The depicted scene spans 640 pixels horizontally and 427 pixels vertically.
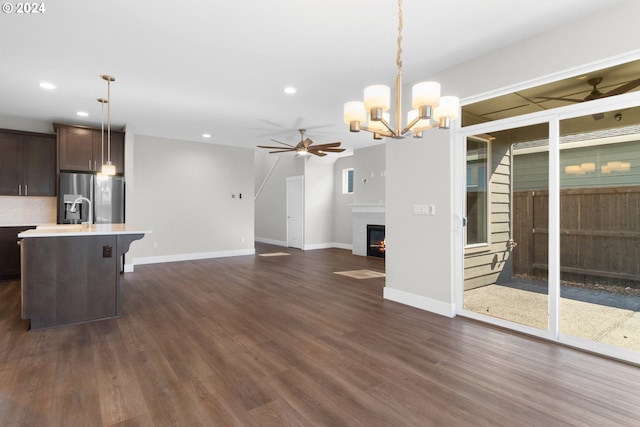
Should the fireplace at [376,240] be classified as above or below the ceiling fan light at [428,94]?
below

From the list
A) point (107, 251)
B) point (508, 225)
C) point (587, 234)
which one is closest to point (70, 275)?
point (107, 251)

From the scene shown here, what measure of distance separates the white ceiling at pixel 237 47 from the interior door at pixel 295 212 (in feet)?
15.1

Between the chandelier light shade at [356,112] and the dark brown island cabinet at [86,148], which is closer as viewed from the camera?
the chandelier light shade at [356,112]

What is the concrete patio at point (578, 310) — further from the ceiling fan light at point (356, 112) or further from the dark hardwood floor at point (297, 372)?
the ceiling fan light at point (356, 112)

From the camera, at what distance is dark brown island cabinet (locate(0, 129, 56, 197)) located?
5344 mm

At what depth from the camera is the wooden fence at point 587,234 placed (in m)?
2.64

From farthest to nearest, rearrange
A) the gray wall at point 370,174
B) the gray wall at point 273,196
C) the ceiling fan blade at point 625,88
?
the gray wall at point 273,196, the gray wall at point 370,174, the ceiling fan blade at point 625,88

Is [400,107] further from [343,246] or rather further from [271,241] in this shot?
[271,241]

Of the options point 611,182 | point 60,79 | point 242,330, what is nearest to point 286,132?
point 60,79

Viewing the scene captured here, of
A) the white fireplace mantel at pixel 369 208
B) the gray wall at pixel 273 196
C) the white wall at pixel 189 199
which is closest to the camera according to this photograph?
the white wall at pixel 189 199

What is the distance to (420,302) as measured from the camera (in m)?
3.91

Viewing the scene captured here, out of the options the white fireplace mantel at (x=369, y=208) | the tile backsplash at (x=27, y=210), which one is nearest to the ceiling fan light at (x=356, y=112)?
the white fireplace mantel at (x=369, y=208)

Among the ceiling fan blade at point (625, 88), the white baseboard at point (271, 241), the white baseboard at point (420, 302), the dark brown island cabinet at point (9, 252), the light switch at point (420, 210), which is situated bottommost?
the white baseboard at point (420, 302)

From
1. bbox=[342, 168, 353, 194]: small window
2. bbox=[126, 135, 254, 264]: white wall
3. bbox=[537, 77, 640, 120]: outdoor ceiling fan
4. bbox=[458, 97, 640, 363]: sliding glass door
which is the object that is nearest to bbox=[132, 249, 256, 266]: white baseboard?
bbox=[126, 135, 254, 264]: white wall
